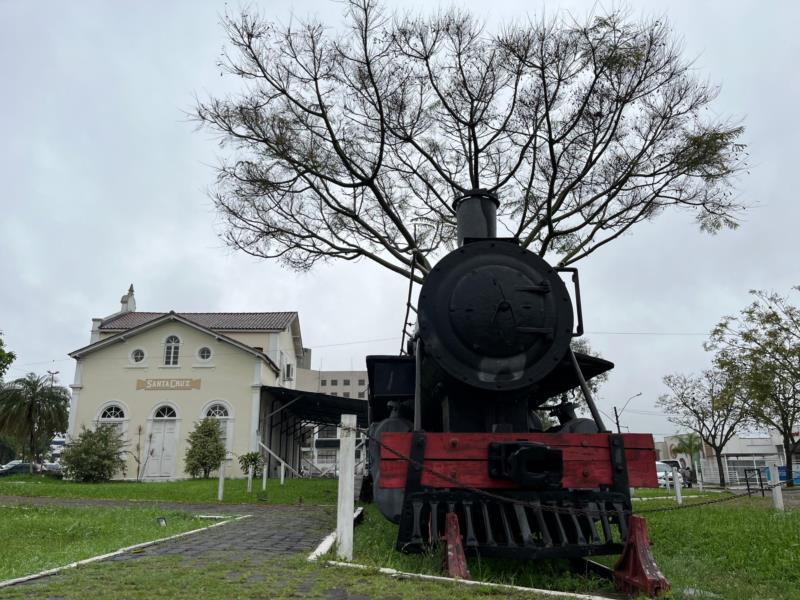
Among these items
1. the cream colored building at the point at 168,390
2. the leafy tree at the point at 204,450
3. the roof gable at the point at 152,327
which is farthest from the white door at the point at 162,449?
the roof gable at the point at 152,327

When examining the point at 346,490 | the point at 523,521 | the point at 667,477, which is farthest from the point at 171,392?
the point at 523,521

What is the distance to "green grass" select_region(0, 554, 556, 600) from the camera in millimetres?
3445

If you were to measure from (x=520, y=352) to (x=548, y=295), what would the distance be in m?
0.57

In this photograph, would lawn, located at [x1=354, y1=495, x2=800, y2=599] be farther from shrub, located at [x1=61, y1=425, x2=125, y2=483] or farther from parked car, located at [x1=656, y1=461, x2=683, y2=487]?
shrub, located at [x1=61, y1=425, x2=125, y2=483]

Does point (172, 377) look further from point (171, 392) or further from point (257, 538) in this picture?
point (257, 538)

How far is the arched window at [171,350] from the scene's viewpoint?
79.2ft

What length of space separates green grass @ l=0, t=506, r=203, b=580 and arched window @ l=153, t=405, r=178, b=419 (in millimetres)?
13153

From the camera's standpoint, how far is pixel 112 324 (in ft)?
93.3

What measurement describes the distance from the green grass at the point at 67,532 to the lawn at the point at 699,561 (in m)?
2.38

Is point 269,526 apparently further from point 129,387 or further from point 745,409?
point 745,409

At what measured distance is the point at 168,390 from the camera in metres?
23.7

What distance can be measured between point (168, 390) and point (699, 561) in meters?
21.8

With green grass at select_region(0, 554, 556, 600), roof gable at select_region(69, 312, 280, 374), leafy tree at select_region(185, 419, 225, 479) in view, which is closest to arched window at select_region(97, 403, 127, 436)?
roof gable at select_region(69, 312, 280, 374)

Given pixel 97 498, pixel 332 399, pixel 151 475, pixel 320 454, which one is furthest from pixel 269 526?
pixel 320 454
